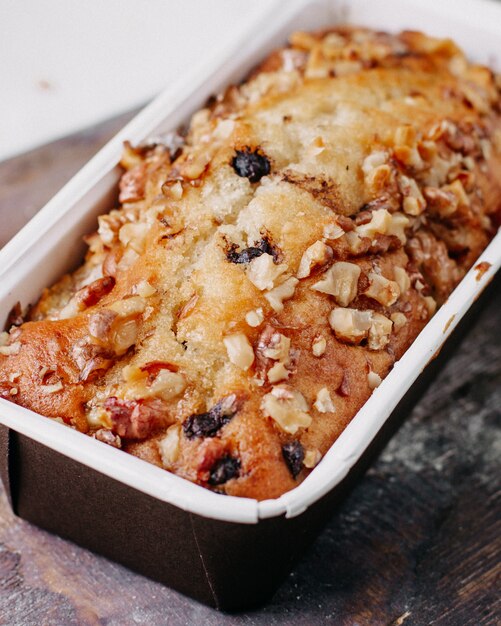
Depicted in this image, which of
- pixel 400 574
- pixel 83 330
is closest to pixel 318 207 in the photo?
pixel 83 330

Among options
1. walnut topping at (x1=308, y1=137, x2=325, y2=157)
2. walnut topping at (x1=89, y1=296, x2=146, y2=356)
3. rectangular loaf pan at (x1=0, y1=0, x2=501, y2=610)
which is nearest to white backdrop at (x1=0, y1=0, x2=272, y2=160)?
rectangular loaf pan at (x1=0, y1=0, x2=501, y2=610)

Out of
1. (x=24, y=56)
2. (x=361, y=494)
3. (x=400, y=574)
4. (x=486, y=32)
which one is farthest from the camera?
(x=24, y=56)

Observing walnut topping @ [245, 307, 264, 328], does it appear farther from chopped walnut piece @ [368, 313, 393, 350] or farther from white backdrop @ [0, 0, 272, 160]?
white backdrop @ [0, 0, 272, 160]

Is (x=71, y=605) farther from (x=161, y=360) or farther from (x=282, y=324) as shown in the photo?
(x=282, y=324)

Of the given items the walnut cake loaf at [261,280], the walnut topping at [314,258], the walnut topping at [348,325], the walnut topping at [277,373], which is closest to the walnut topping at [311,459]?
the walnut cake loaf at [261,280]

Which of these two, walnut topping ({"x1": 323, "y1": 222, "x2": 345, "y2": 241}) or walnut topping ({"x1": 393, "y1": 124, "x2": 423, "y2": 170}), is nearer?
walnut topping ({"x1": 323, "y1": 222, "x2": 345, "y2": 241})

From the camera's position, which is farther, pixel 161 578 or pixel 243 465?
pixel 161 578
